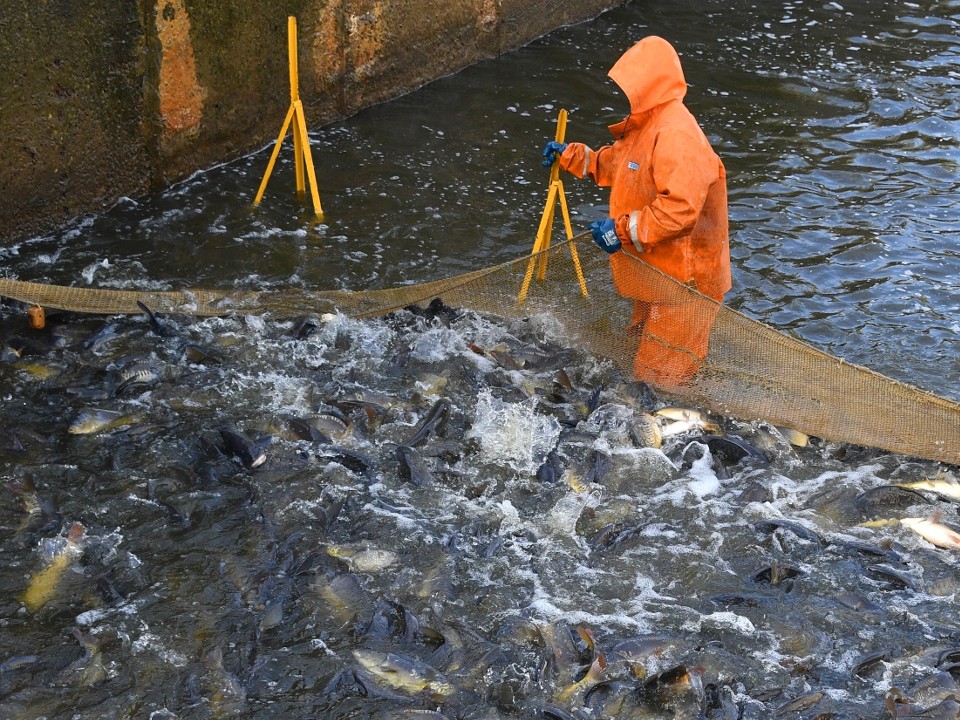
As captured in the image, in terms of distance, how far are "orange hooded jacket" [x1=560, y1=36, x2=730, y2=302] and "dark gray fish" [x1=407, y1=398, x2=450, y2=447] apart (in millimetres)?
1445

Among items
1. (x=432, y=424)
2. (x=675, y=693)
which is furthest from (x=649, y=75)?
(x=675, y=693)

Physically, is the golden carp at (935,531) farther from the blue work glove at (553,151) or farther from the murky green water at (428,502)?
the blue work glove at (553,151)

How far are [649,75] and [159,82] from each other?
15.4 feet

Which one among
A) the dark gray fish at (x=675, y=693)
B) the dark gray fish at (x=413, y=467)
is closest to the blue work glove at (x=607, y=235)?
the dark gray fish at (x=413, y=467)

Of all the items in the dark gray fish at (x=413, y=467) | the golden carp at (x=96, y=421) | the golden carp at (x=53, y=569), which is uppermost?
the golden carp at (x=96, y=421)

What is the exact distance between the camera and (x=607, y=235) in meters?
6.78

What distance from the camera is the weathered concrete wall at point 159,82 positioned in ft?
27.4

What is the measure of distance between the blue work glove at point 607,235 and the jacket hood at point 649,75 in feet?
2.46

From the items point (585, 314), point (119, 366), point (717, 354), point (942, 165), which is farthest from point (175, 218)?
point (942, 165)

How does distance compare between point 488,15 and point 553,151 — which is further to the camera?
point 488,15

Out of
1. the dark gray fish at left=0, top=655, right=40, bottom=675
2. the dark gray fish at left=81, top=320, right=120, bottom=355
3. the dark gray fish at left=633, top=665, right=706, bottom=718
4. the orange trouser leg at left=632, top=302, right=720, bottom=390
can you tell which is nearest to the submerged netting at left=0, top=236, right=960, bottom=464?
the orange trouser leg at left=632, top=302, right=720, bottom=390

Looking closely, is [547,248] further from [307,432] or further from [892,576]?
[892,576]

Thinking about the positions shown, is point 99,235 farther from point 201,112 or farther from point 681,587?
point 681,587

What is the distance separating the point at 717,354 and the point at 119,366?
12.8ft
